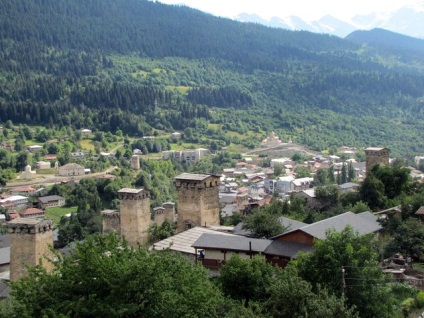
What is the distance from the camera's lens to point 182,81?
14550cm

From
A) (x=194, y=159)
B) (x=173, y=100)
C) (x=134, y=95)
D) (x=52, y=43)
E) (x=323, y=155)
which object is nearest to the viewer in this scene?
(x=194, y=159)

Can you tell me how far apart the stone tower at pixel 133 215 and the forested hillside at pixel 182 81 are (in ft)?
203

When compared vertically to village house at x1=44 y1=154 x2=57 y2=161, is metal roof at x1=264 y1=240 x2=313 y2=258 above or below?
above

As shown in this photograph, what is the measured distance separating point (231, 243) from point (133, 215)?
1123 cm

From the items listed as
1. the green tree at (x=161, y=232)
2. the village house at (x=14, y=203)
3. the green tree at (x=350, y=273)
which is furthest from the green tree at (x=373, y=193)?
the village house at (x=14, y=203)

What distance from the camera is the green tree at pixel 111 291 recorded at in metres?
15.4

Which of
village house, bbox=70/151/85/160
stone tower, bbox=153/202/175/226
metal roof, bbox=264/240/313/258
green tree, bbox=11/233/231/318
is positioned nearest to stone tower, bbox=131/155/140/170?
village house, bbox=70/151/85/160

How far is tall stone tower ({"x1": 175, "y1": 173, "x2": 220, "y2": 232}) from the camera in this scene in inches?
1283

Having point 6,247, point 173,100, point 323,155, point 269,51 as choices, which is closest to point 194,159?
point 323,155

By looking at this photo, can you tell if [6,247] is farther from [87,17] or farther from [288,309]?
[87,17]

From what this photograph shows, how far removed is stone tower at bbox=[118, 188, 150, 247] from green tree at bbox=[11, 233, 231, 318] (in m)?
18.0

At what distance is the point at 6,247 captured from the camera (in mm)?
45250

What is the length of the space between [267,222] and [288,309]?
10675 millimetres

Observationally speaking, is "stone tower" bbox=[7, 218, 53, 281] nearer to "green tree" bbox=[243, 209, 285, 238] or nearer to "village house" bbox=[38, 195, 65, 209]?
"green tree" bbox=[243, 209, 285, 238]
